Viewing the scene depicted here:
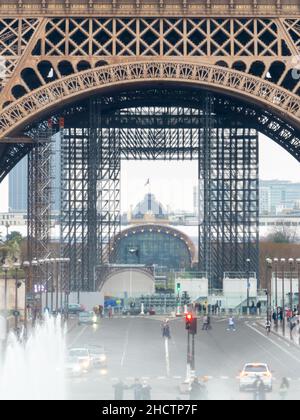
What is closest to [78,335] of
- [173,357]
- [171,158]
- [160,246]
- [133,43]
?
[173,357]

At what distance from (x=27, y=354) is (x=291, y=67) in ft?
79.3

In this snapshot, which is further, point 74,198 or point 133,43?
point 74,198

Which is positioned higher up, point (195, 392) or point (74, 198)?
point (74, 198)

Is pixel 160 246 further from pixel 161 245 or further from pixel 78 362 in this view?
pixel 78 362

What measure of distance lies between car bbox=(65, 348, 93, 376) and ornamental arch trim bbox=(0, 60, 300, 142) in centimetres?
2148

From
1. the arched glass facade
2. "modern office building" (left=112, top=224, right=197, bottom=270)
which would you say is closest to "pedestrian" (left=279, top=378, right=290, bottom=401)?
"modern office building" (left=112, top=224, right=197, bottom=270)

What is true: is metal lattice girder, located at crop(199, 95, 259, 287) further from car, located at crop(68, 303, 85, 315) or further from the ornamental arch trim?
the ornamental arch trim

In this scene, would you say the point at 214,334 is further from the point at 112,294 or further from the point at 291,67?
the point at 112,294

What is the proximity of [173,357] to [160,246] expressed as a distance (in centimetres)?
10098

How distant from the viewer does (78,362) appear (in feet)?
159

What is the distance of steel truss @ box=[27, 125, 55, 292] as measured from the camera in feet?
285

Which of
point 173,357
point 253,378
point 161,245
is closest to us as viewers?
point 253,378

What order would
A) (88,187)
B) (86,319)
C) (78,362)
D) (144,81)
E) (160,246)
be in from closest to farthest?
(78,362) < (144,81) < (86,319) < (88,187) < (160,246)

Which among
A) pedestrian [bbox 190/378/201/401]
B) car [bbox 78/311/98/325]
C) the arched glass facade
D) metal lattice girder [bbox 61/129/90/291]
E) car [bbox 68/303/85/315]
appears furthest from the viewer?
the arched glass facade
